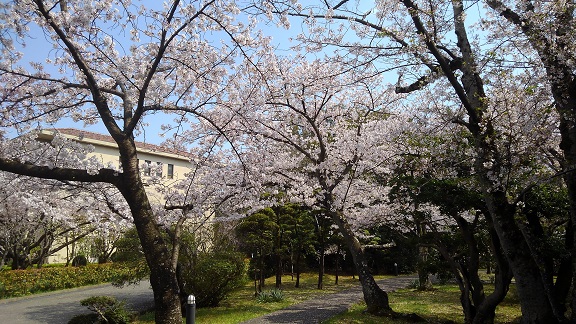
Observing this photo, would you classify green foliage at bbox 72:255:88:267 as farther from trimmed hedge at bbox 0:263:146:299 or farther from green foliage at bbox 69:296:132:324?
green foliage at bbox 69:296:132:324

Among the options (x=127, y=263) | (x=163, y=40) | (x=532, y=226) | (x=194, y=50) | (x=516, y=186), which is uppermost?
(x=194, y=50)

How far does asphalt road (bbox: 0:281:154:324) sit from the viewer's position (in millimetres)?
10047

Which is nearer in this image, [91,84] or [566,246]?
[91,84]

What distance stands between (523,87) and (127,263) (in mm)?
10346

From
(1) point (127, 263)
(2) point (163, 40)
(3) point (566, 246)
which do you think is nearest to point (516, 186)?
(3) point (566, 246)

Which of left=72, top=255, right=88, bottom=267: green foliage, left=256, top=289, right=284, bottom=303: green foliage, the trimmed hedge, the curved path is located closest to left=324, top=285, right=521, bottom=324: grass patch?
the curved path

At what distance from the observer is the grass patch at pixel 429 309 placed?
835 cm

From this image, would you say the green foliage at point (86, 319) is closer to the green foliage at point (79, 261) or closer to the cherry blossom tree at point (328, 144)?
the cherry blossom tree at point (328, 144)

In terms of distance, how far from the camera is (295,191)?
942 cm

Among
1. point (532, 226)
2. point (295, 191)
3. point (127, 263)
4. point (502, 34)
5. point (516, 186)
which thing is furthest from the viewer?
point (127, 263)

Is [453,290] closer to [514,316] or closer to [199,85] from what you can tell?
[514,316]

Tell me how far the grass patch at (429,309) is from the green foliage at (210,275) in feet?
11.3

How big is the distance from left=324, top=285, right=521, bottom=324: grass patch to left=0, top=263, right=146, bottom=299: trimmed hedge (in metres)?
6.82

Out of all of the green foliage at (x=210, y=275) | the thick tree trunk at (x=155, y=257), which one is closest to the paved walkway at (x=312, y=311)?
the green foliage at (x=210, y=275)
